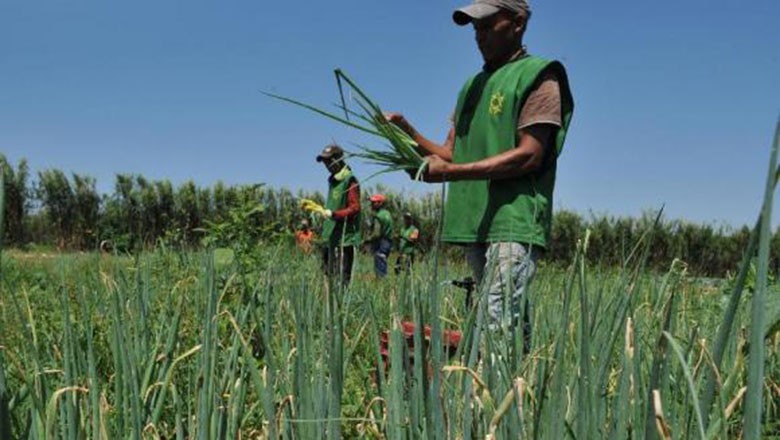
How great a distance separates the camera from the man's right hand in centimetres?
216

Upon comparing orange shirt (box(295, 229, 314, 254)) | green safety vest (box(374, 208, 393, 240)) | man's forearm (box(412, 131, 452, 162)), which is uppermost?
green safety vest (box(374, 208, 393, 240))

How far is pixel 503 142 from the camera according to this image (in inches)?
83.6

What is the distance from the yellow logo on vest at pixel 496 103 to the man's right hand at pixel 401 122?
0.80 feet

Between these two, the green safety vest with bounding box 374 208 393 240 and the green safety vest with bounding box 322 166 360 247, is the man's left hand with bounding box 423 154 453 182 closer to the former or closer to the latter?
the green safety vest with bounding box 322 166 360 247

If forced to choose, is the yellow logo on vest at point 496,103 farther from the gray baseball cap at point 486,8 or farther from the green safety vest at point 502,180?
the gray baseball cap at point 486,8

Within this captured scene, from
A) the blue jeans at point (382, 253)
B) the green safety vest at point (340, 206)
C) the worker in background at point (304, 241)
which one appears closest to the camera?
the worker in background at point (304, 241)

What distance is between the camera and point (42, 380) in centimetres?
87

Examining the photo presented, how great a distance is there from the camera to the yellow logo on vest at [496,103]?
2107 millimetres

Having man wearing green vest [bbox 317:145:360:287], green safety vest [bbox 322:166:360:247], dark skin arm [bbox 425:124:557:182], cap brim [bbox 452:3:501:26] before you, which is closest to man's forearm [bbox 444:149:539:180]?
dark skin arm [bbox 425:124:557:182]

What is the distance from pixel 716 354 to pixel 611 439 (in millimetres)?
213

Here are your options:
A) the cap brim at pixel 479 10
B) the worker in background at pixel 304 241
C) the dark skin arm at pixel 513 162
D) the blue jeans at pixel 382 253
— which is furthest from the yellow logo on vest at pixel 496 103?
the blue jeans at pixel 382 253

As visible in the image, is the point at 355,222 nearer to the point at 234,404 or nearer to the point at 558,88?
the point at 558,88

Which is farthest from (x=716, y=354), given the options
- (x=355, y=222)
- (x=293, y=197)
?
(x=293, y=197)

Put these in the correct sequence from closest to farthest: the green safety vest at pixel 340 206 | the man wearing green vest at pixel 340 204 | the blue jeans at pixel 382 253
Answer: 1. the man wearing green vest at pixel 340 204
2. the green safety vest at pixel 340 206
3. the blue jeans at pixel 382 253
